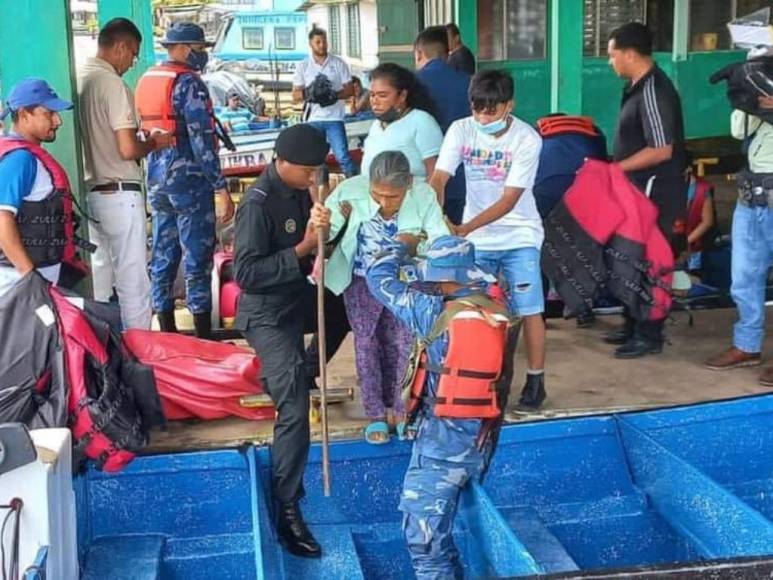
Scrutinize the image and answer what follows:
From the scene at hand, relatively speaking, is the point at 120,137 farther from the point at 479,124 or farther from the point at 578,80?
the point at 578,80

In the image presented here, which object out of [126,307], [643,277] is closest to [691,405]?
[643,277]

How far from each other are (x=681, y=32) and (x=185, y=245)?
8.57m

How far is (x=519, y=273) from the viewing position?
185 inches

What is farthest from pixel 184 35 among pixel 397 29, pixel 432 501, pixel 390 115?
pixel 397 29

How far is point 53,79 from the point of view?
4.93 metres

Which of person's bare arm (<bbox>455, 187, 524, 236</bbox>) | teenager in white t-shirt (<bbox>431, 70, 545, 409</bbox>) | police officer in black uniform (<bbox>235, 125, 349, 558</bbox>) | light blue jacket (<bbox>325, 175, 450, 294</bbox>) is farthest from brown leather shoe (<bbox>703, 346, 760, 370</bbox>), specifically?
police officer in black uniform (<bbox>235, 125, 349, 558</bbox>)

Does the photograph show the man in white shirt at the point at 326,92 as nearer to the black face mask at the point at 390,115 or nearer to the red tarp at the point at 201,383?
the black face mask at the point at 390,115

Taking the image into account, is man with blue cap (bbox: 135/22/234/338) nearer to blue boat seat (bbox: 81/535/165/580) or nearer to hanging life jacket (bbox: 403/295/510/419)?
blue boat seat (bbox: 81/535/165/580)

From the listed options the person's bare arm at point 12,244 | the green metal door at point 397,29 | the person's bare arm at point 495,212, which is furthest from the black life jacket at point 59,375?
the green metal door at point 397,29

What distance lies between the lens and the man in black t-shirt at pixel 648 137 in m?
5.16

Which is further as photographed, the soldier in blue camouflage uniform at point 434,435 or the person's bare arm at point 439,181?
the person's bare arm at point 439,181

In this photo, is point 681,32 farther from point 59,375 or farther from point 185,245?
point 59,375

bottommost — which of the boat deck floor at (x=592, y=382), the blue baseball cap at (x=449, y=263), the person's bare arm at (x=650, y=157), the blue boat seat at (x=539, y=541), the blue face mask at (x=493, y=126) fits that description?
the blue boat seat at (x=539, y=541)

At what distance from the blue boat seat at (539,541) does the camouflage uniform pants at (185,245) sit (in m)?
2.22
